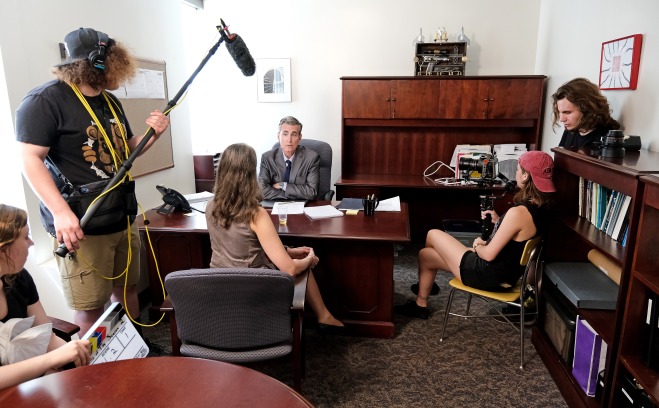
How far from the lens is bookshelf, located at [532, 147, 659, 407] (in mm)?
1625

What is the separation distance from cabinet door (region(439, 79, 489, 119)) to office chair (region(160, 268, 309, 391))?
2.72 m

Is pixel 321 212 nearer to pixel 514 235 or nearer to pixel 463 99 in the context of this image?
pixel 514 235

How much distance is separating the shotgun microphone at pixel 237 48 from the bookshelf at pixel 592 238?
1558 millimetres

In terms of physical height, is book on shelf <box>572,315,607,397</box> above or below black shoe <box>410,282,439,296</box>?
above

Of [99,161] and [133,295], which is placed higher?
[99,161]

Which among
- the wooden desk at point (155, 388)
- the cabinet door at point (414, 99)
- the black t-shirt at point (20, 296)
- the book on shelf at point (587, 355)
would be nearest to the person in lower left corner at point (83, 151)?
the black t-shirt at point (20, 296)

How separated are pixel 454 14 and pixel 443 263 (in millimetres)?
2555

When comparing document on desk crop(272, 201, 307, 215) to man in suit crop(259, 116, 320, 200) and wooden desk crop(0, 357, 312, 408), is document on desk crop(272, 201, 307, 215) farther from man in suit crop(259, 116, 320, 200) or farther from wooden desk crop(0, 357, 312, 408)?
wooden desk crop(0, 357, 312, 408)

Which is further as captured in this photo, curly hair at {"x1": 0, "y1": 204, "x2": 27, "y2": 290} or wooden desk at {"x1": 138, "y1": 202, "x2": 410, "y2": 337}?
wooden desk at {"x1": 138, "y1": 202, "x2": 410, "y2": 337}

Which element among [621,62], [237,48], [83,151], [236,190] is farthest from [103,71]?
[621,62]

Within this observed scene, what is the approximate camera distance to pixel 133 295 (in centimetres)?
235

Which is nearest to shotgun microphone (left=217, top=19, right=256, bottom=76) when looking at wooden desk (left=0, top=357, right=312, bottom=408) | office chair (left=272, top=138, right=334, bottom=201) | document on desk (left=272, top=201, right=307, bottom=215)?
document on desk (left=272, top=201, right=307, bottom=215)

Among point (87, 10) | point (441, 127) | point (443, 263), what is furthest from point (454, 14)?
point (87, 10)

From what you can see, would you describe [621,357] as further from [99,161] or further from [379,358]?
[99,161]
